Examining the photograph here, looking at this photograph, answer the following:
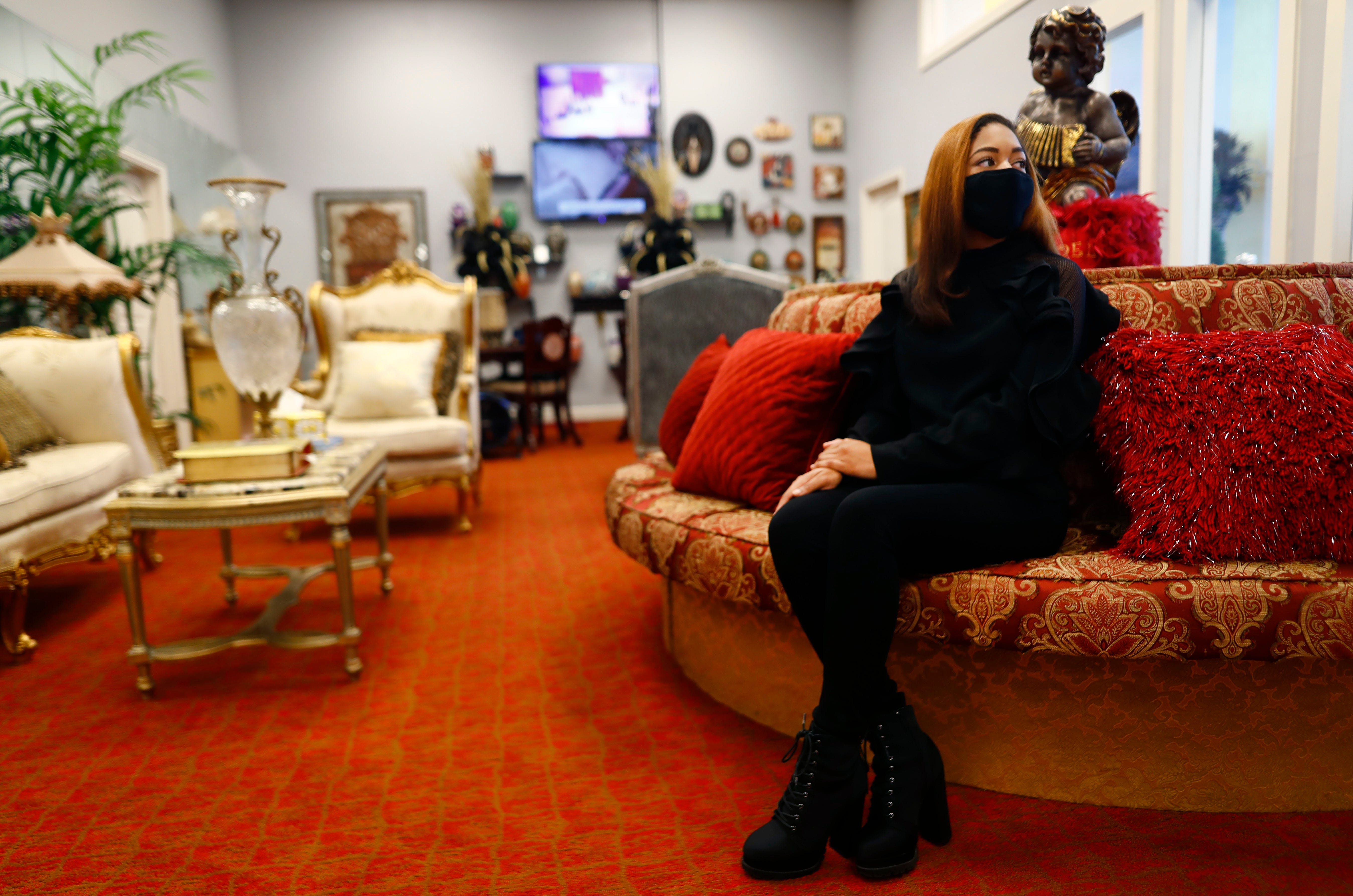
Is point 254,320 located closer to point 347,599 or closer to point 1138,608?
point 347,599

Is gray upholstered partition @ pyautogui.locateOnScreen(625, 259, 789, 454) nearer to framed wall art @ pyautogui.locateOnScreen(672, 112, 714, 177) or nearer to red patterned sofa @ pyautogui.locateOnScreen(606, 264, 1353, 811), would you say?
red patterned sofa @ pyautogui.locateOnScreen(606, 264, 1353, 811)

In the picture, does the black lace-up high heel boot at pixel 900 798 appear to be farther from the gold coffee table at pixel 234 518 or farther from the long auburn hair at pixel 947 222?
the gold coffee table at pixel 234 518

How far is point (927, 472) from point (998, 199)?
0.52m

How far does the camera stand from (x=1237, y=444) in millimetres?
1468

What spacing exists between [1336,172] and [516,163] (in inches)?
244

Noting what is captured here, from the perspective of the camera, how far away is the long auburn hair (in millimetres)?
1563

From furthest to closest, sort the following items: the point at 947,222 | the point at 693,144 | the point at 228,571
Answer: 1. the point at 693,144
2. the point at 228,571
3. the point at 947,222

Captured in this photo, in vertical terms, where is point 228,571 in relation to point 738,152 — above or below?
below

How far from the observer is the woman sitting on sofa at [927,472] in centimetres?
136

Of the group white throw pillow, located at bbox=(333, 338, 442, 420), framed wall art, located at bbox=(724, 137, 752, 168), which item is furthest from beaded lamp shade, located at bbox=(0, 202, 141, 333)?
framed wall art, located at bbox=(724, 137, 752, 168)

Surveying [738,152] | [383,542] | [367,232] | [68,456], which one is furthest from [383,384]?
[738,152]

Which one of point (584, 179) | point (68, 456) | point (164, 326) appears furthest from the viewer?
point (584, 179)

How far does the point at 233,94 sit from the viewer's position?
23.7 ft

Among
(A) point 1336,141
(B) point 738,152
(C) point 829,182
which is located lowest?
(A) point 1336,141
